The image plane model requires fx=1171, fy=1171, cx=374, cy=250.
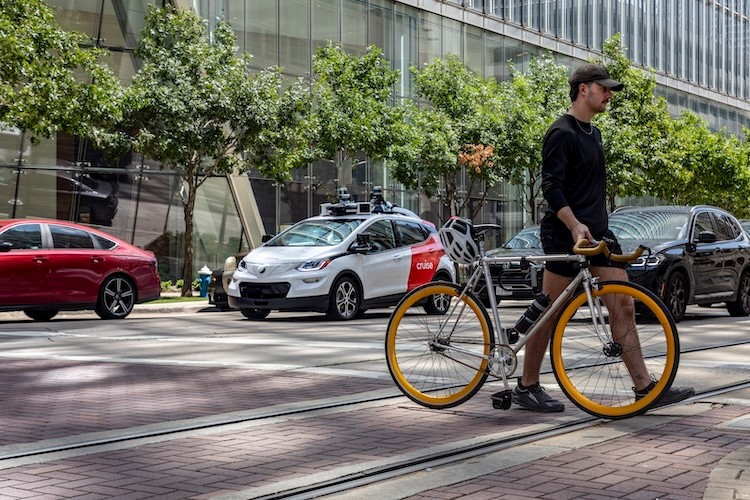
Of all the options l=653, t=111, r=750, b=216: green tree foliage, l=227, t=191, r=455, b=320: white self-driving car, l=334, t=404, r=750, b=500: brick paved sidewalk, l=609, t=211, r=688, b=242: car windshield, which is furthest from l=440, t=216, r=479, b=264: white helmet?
l=653, t=111, r=750, b=216: green tree foliage

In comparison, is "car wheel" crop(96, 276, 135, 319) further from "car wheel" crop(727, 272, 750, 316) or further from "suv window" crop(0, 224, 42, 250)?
"car wheel" crop(727, 272, 750, 316)

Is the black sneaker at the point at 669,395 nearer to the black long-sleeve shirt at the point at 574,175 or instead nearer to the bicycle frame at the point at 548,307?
the bicycle frame at the point at 548,307

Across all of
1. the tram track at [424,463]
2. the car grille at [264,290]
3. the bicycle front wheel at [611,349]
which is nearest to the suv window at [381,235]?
the car grille at [264,290]

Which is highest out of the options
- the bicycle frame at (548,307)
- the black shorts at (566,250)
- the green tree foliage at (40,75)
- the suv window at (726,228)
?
the green tree foliage at (40,75)

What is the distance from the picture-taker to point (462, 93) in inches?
1431

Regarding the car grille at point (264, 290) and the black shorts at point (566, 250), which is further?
the car grille at point (264, 290)

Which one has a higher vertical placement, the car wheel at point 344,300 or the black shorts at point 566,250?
the black shorts at point 566,250

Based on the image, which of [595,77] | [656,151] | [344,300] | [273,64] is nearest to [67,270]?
[344,300]

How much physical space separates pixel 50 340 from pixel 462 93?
24.3 m

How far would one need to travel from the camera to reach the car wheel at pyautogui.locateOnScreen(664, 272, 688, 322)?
1681 centimetres

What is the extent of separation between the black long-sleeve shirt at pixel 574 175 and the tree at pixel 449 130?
25585mm

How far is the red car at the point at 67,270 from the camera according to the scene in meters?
17.3

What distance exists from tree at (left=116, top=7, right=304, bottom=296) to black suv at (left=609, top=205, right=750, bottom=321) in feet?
36.3

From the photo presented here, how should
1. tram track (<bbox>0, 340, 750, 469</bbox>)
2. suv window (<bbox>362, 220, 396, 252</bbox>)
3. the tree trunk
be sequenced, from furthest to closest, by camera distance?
the tree trunk
suv window (<bbox>362, 220, 396, 252</bbox>)
tram track (<bbox>0, 340, 750, 469</bbox>)
